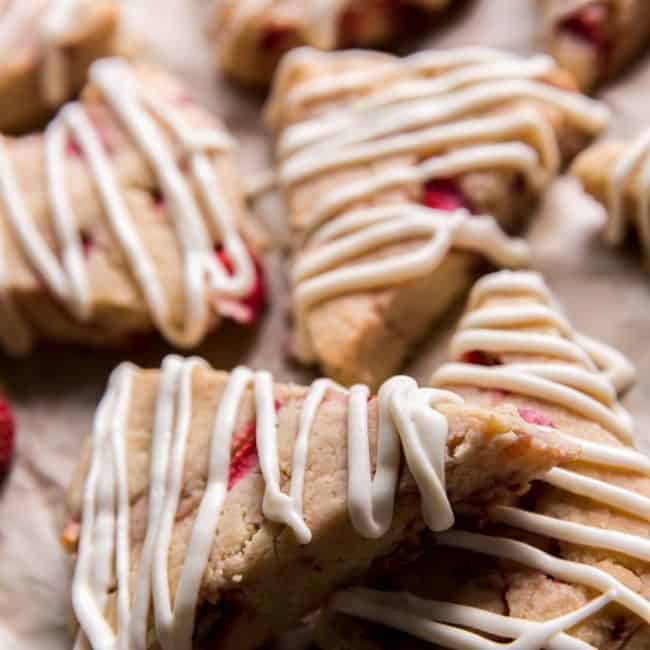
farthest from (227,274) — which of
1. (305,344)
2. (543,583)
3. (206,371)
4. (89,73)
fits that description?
(543,583)

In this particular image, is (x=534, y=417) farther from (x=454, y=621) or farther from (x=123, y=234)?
(x=123, y=234)

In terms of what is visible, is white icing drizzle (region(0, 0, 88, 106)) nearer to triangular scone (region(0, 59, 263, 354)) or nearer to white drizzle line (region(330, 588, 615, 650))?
triangular scone (region(0, 59, 263, 354))

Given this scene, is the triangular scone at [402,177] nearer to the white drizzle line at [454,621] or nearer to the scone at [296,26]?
the scone at [296,26]

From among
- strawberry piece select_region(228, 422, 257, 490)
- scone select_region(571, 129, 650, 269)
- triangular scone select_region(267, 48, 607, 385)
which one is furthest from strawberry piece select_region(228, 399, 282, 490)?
scone select_region(571, 129, 650, 269)

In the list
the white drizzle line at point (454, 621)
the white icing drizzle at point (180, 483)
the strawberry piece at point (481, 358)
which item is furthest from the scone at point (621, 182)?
the white drizzle line at point (454, 621)

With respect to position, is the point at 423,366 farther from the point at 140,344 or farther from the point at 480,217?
the point at 140,344
